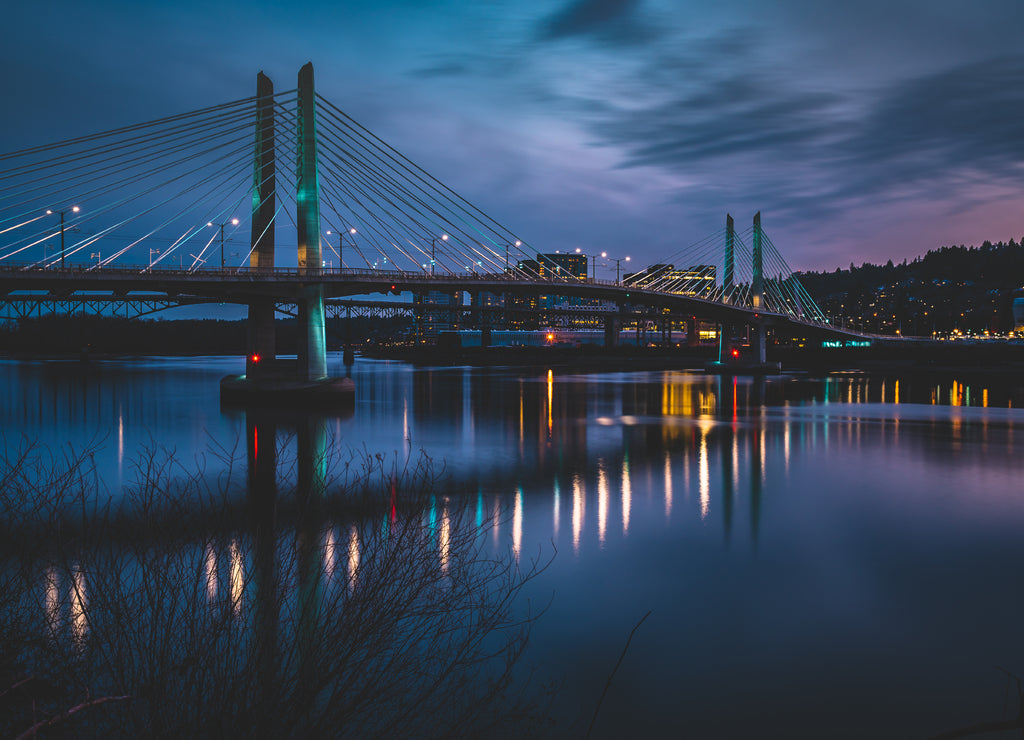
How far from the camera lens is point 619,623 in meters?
10.2

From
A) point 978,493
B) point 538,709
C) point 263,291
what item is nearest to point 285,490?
point 538,709

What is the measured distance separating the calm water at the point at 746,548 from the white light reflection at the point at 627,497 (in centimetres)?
10

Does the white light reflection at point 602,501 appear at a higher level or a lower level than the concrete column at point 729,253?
lower

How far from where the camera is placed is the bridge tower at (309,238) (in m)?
39.6

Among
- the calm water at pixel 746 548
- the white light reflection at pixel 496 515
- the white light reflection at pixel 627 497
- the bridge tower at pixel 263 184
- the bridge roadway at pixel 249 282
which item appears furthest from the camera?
the bridge tower at pixel 263 184

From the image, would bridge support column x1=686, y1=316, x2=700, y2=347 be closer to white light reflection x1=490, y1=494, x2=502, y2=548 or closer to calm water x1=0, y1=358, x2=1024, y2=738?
calm water x1=0, y1=358, x2=1024, y2=738

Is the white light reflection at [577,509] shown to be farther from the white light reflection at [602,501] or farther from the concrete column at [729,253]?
the concrete column at [729,253]

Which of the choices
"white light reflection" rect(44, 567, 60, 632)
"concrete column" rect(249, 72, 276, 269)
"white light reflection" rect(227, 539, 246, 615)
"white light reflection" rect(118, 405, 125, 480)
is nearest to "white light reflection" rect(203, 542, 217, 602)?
"white light reflection" rect(227, 539, 246, 615)

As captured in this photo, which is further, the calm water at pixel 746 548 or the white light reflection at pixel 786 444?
the white light reflection at pixel 786 444

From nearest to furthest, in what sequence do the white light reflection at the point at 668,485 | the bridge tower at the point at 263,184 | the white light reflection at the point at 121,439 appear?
1. the white light reflection at the point at 668,485
2. the white light reflection at the point at 121,439
3. the bridge tower at the point at 263,184

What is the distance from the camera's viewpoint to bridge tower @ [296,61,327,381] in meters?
39.6

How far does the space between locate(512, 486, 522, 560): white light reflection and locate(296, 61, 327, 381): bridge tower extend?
24.2m

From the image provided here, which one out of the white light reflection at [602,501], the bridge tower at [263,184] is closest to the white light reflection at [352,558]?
the white light reflection at [602,501]

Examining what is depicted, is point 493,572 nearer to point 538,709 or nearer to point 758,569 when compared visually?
point 538,709
